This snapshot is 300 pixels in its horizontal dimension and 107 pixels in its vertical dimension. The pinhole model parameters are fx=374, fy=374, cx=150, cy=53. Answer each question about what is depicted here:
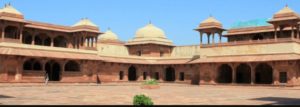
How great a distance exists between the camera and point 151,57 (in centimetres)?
4512

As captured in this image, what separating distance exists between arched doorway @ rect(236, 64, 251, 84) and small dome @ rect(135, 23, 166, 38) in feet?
49.8

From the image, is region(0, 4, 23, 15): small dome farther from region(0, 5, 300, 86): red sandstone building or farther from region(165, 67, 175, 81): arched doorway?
region(165, 67, 175, 81): arched doorway

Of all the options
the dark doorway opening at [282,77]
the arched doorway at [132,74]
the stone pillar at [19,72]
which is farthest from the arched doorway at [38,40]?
the dark doorway opening at [282,77]

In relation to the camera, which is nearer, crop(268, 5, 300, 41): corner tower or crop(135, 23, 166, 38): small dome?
crop(268, 5, 300, 41): corner tower

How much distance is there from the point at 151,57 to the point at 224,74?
11059 mm

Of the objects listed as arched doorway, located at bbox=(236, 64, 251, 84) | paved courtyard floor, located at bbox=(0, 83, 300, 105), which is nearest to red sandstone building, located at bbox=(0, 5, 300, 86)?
arched doorway, located at bbox=(236, 64, 251, 84)

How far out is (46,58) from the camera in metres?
31.7

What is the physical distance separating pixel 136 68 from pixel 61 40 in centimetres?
917

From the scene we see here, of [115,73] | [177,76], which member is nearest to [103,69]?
[115,73]

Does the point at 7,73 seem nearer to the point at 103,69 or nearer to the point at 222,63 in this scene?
the point at 103,69

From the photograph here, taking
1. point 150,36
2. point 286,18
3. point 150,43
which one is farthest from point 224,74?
point 150,36

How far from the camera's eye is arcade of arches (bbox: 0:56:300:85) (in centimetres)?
3033

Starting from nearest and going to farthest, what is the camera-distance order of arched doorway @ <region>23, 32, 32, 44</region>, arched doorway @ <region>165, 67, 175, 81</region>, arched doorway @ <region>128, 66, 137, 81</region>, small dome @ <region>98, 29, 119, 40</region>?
arched doorway @ <region>23, 32, 32, 44</region>, arched doorway @ <region>165, 67, 175, 81</region>, arched doorway @ <region>128, 66, 137, 81</region>, small dome @ <region>98, 29, 119, 40</region>

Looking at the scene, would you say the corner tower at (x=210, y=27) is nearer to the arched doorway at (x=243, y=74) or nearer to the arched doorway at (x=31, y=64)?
the arched doorway at (x=243, y=74)
